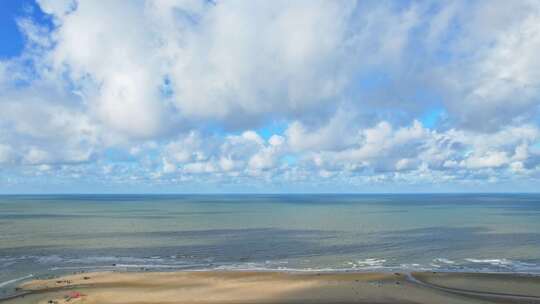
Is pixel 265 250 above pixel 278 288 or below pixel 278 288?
above

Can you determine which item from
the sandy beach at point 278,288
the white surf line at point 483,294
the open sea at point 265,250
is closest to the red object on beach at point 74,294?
the sandy beach at point 278,288

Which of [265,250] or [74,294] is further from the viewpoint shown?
[265,250]

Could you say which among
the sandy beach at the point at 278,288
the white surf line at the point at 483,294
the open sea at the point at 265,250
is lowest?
the white surf line at the point at 483,294

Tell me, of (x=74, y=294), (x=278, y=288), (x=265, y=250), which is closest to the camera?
(x=74, y=294)

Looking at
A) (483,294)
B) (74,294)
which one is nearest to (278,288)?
(74,294)

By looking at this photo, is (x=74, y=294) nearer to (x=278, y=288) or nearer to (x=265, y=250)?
(x=278, y=288)

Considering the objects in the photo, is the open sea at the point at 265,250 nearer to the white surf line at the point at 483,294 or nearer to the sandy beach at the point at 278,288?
the sandy beach at the point at 278,288

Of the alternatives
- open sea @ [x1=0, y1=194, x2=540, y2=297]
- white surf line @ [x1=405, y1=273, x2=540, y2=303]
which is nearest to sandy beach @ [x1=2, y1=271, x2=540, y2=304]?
white surf line @ [x1=405, y1=273, x2=540, y2=303]

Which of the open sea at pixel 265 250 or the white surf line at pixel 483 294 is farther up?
the open sea at pixel 265 250

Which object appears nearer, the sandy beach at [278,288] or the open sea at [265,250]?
the sandy beach at [278,288]
